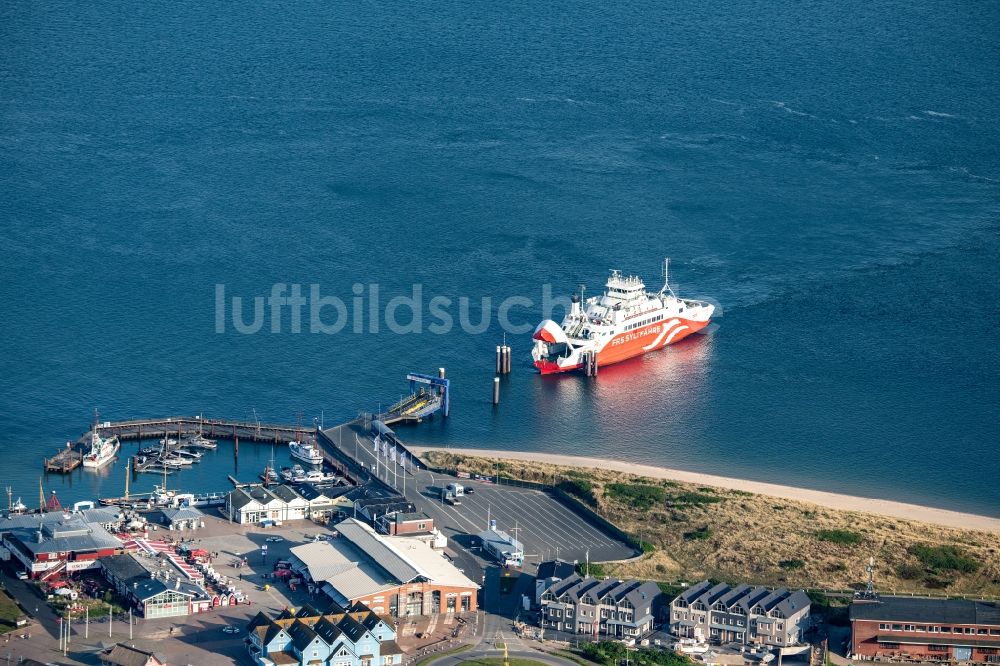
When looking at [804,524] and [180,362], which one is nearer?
[804,524]

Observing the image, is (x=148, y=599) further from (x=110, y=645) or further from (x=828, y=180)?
(x=828, y=180)

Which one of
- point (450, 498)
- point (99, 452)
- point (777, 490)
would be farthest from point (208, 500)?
point (777, 490)

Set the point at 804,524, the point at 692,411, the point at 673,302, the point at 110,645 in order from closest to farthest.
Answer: the point at 110,645 < the point at 804,524 < the point at 692,411 < the point at 673,302

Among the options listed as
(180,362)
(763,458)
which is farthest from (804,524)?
(180,362)

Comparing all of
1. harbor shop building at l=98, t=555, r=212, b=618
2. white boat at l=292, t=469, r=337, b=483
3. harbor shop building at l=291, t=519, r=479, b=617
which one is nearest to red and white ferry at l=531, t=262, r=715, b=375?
white boat at l=292, t=469, r=337, b=483

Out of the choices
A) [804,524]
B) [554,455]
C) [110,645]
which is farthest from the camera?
[554,455]

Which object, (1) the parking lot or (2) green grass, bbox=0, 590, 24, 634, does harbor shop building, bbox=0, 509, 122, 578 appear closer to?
(2) green grass, bbox=0, 590, 24, 634

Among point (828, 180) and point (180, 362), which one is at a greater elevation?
point (828, 180)

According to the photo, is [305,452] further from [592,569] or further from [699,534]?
[699,534]
